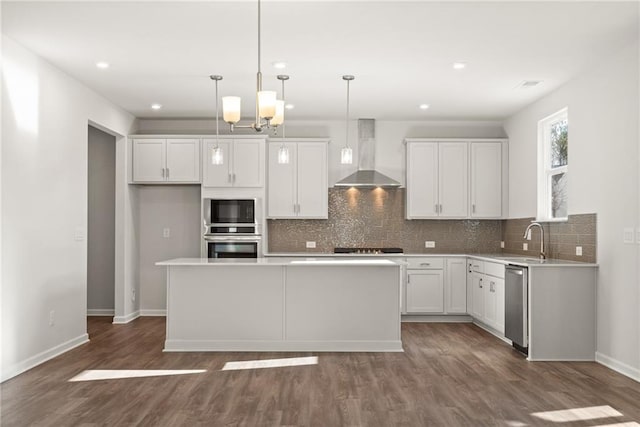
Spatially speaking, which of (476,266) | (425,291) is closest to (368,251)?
(425,291)

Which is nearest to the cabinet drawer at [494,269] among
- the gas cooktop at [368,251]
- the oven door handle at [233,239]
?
the gas cooktop at [368,251]

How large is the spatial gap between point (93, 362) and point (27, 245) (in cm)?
117

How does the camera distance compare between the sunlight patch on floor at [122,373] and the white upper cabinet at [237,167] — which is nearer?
the sunlight patch on floor at [122,373]

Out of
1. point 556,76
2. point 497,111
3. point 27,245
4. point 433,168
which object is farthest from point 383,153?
point 27,245

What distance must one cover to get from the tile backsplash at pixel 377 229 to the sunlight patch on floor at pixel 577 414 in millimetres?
4425

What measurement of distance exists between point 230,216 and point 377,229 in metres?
2.04

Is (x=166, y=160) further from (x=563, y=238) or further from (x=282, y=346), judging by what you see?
(x=563, y=238)

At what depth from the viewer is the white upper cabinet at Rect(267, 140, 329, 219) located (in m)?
7.99

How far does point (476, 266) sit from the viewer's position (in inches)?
290

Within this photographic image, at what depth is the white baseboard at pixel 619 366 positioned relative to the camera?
187 inches

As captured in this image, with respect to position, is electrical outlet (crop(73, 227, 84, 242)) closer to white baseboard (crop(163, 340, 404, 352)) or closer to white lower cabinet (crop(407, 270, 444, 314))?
white baseboard (crop(163, 340, 404, 352))

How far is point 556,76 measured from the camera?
5.89 m

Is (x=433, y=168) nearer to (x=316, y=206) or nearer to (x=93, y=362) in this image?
(x=316, y=206)

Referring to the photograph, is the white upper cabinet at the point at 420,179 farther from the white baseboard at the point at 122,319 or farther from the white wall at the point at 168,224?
the white baseboard at the point at 122,319
